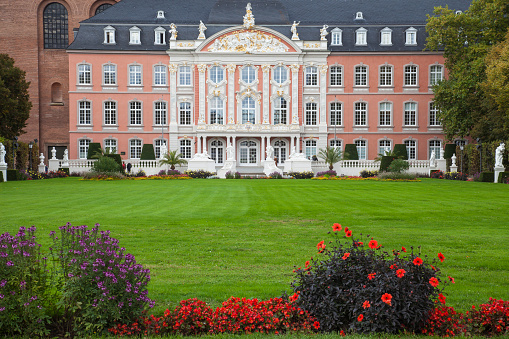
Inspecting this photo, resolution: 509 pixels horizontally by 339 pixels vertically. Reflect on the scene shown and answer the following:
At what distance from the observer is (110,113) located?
172 feet

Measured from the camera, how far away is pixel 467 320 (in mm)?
5270

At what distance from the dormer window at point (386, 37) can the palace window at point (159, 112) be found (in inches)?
A: 955

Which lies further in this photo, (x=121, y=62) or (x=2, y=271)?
(x=121, y=62)

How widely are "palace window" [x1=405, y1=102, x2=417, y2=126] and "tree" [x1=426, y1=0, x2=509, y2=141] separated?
445 inches

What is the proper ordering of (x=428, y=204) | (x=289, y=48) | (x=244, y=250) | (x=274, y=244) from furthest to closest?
1. (x=289, y=48)
2. (x=428, y=204)
3. (x=274, y=244)
4. (x=244, y=250)

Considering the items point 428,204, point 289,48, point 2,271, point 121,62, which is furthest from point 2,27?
point 2,271

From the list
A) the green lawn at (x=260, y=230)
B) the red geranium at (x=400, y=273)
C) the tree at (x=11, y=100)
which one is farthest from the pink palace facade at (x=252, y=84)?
the red geranium at (x=400, y=273)

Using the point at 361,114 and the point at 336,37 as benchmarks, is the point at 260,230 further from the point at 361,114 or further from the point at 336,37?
the point at 336,37

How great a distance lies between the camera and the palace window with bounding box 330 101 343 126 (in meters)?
52.7

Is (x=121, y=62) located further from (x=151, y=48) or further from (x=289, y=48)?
(x=289, y=48)

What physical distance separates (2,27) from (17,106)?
21035mm

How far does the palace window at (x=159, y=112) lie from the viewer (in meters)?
52.5

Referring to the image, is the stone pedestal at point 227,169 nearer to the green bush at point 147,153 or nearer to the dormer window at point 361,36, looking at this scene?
the green bush at point 147,153

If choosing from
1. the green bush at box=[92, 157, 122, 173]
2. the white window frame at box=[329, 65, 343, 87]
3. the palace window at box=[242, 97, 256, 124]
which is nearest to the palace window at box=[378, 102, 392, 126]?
the white window frame at box=[329, 65, 343, 87]
